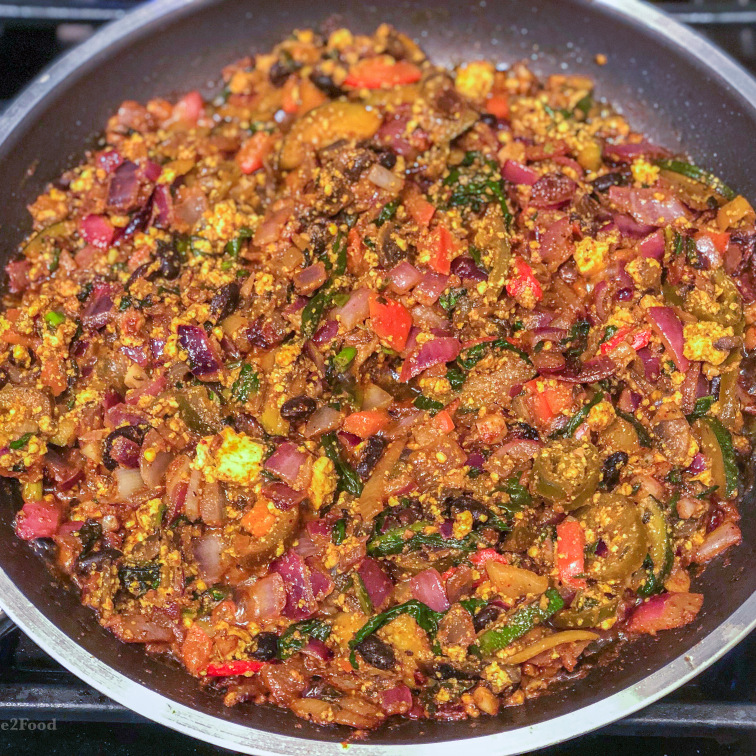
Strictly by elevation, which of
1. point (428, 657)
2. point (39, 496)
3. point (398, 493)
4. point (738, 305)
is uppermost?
point (738, 305)

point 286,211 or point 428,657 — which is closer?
point 428,657

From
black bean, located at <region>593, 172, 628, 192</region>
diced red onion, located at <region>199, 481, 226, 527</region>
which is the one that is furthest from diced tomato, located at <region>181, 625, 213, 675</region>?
black bean, located at <region>593, 172, 628, 192</region>

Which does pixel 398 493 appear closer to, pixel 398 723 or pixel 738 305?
pixel 398 723

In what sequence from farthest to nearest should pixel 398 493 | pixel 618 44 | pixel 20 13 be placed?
pixel 20 13
pixel 618 44
pixel 398 493

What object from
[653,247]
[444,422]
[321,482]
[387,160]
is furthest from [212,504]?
[653,247]

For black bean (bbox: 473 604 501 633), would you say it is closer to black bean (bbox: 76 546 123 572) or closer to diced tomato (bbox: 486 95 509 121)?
black bean (bbox: 76 546 123 572)

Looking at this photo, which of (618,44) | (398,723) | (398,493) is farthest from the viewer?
Result: (618,44)

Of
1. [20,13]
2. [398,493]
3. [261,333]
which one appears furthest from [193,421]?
[20,13]
